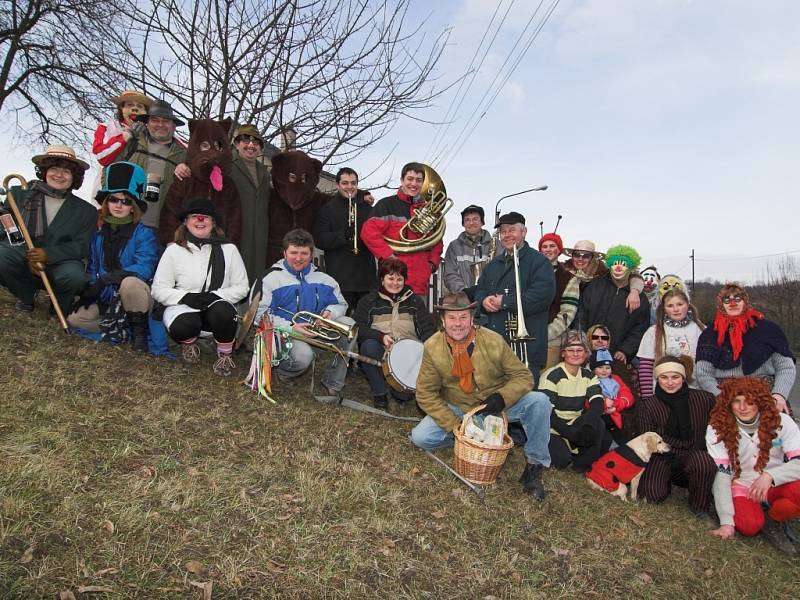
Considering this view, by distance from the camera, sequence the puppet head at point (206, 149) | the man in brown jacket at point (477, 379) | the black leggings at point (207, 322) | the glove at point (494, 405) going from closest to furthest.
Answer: the glove at point (494, 405) → the man in brown jacket at point (477, 379) → the black leggings at point (207, 322) → the puppet head at point (206, 149)

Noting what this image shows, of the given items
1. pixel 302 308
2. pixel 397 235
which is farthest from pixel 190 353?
pixel 397 235

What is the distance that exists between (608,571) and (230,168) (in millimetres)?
5111

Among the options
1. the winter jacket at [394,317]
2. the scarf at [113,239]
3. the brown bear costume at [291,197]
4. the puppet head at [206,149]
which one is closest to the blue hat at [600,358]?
the winter jacket at [394,317]

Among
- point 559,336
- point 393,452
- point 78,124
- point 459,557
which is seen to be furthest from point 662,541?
point 78,124

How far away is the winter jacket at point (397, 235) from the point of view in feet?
19.8

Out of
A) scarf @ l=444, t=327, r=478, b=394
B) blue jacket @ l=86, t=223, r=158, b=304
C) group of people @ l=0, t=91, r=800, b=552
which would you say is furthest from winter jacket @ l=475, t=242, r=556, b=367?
blue jacket @ l=86, t=223, r=158, b=304

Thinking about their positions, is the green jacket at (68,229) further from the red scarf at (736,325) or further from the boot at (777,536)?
the boot at (777,536)

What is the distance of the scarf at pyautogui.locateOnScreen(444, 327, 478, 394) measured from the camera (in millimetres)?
4352

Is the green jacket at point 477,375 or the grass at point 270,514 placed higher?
the green jacket at point 477,375

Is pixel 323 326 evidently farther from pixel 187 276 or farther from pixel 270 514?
pixel 270 514

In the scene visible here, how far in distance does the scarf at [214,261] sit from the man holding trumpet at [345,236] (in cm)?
130

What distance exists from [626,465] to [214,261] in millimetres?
4049

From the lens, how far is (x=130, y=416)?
4082 millimetres

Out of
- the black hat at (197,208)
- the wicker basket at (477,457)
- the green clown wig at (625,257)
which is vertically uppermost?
the black hat at (197,208)
